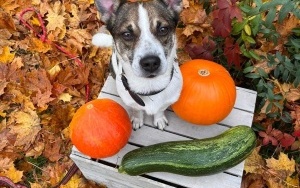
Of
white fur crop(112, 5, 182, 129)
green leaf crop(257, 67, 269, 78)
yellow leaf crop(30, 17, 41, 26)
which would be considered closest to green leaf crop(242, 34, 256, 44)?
green leaf crop(257, 67, 269, 78)

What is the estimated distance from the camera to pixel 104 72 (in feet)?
11.3

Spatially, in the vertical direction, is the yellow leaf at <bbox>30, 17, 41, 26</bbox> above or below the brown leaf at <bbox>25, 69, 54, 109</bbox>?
above

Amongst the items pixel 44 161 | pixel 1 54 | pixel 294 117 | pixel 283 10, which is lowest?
pixel 44 161

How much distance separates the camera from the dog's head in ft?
7.20

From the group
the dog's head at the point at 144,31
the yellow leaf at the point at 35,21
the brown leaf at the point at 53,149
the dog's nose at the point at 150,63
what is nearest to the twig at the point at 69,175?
the brown leaf at the point at 53,149

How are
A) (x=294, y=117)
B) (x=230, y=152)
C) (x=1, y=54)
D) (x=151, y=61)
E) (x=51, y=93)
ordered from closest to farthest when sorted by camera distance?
(x=151, y=61)
(x=230, y=152)
(x=294, y=117)
(x=51, y=93)
(x=1, y=54)

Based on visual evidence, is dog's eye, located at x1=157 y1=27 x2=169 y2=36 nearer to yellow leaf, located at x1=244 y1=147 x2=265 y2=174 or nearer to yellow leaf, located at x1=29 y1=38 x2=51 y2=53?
yellow leaf, located at x1=244 y1=147 x2=265 y2=174

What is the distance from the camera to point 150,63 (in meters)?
2.18

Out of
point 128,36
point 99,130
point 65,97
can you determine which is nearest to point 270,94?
point 128,36

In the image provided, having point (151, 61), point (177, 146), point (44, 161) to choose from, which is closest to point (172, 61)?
point (151, 61)

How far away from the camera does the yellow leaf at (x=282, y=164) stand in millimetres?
2838

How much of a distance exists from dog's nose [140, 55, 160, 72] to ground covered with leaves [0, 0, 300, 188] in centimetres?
83

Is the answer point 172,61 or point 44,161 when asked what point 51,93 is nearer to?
point 44,161

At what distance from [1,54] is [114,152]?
1.73 metres
